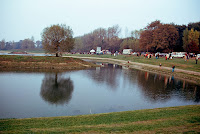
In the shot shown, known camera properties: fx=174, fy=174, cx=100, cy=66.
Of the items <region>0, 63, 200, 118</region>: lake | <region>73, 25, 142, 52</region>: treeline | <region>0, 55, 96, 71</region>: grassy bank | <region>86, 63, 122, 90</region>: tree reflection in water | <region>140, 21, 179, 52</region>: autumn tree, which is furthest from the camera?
<region>73, 25, 142, 52</region>: treeline

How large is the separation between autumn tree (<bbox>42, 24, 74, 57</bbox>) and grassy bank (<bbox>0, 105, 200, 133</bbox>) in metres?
39.6

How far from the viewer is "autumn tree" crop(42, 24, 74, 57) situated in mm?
47312

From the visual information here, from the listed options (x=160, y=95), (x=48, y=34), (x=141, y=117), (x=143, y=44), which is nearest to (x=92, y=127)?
(x=141, y=117)

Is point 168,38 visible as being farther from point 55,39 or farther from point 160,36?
point 55,39

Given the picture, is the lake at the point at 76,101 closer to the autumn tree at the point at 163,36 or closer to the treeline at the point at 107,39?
the autumn tree at the point at 163,36

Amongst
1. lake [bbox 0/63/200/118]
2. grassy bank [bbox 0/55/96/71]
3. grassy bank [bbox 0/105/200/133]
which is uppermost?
grassy bank [bbox 0/55/96/71]

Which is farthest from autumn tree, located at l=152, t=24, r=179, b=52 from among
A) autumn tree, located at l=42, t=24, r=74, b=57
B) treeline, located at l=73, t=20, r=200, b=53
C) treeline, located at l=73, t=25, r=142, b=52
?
treeline, located at l=73, t=25, r=142, b=52

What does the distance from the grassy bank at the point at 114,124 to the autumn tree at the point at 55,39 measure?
39.6 m

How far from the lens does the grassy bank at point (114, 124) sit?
854 centimetres

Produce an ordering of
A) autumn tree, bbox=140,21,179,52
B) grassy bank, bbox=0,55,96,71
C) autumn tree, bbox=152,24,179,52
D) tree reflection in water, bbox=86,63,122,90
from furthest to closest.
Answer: autumn tree, bbox=140,21,179,52 → autumn tree, bbox=152,24,179,52 → grassy bank, bbox=0,55,96,71 → tree reflection in water, bbox=86,63,122,90

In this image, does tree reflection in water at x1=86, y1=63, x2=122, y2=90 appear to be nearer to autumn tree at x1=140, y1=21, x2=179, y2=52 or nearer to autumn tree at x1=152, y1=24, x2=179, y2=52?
autumn tree at x1=152, y1=24, x2=179, y2=52

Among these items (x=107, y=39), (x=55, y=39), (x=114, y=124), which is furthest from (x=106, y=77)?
(x=107, y=39)

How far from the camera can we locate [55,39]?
1891 inches

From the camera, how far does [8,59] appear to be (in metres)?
40.4
